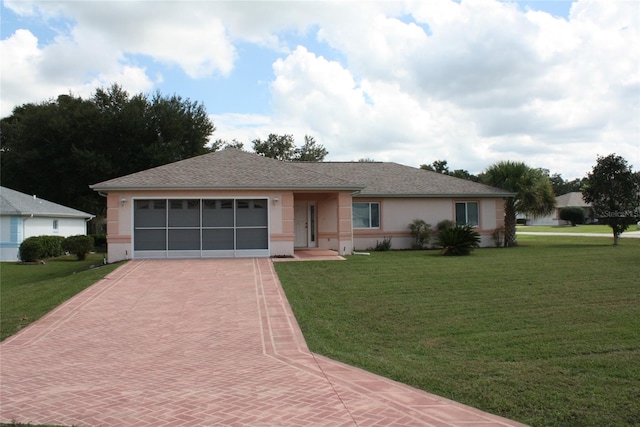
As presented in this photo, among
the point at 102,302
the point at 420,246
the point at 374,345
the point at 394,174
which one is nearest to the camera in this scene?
the point at 374,345

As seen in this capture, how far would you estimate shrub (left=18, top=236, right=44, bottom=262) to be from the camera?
26.4 m

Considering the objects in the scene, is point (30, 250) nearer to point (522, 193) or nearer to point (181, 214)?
point (181, 214)

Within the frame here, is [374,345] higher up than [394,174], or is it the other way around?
[394,174]

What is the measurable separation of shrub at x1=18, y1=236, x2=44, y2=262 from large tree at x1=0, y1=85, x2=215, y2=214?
1263cm

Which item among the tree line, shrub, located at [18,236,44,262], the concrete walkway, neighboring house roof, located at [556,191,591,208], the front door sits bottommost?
the concrete walkway

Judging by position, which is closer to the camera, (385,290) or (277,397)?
(277,397)

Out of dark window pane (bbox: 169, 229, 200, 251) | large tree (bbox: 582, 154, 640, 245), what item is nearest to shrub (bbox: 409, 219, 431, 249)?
large tree (bbox: 582, 154, 640, 245)

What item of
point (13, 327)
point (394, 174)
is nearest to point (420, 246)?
point (394, 174)

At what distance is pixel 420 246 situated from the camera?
25.4 metres

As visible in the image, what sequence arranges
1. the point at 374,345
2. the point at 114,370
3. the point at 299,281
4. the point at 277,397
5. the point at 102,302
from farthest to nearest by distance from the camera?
the point at 299,281, the point at 102,302, the point at 374,345, the point at 114,370, the point at 277,397

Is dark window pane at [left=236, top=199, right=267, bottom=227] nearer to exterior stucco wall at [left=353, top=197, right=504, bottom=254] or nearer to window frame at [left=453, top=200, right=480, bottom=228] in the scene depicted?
exterior stucco wall at [left=353, top=197, right=504, bottom=254]

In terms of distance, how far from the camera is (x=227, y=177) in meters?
20.4

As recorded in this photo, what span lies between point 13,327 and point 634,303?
12.4 metres

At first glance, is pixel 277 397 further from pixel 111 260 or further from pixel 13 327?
pixel 111 260
